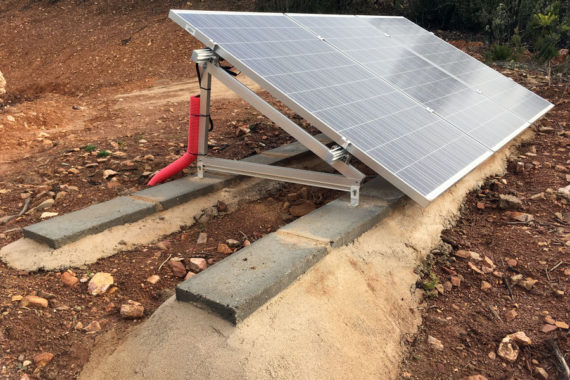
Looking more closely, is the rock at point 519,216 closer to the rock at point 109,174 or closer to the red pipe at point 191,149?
the red pipe at point 191,149

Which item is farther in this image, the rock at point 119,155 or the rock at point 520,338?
the rock at point 119,155

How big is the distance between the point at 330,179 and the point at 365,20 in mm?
3323

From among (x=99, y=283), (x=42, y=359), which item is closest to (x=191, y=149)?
(x=99, y=283)

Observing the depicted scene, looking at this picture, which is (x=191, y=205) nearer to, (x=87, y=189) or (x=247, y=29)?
(x=87, y=189)

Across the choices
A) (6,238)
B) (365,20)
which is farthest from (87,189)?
(365,20)

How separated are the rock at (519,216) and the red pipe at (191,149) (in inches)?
116

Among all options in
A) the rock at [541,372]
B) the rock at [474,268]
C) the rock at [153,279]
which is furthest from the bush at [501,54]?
the rock at [153,279]

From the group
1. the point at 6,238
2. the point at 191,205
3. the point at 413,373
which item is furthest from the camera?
the point at 191,205

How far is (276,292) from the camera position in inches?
122

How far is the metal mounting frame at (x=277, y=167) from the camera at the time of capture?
4.11 m

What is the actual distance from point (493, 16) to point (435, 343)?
11.3 meters

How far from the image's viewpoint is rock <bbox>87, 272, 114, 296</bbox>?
3.58 metres

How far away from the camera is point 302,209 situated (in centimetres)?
486

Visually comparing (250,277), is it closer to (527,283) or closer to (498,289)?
(498,289)
